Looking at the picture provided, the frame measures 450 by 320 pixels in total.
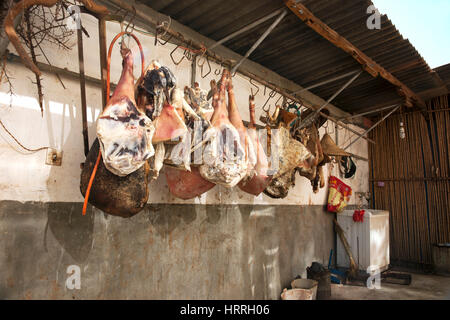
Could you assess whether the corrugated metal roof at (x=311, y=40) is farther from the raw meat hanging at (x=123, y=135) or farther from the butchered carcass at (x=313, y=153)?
the raw meat hanging at (x=123, y=135)

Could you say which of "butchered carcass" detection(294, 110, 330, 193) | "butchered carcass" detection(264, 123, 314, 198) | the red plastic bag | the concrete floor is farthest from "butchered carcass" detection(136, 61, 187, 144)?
the red plastic bag

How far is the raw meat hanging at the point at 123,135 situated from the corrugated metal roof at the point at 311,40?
1529 mm

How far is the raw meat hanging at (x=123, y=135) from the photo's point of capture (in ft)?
5.03

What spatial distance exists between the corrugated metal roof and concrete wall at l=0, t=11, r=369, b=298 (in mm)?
402

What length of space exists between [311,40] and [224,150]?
78.4 inches

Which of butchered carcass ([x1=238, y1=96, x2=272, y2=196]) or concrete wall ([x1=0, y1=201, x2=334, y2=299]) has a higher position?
butchered carcass ([x1=238, y1=96, x2=272, y2=196])

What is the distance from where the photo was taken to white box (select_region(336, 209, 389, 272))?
16.3 ft

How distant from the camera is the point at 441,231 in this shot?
6113mm

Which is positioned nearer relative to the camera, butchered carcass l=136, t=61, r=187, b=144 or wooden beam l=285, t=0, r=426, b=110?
butchered carcass l=136, t=61, r=187, b=144

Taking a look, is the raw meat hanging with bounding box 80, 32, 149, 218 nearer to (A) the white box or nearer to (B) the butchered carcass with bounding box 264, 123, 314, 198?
(B) the butchered carcass with bounding box 264, 123, 314, 198

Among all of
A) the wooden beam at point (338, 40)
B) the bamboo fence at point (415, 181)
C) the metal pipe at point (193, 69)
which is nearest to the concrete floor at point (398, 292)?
the bamboo fence at point (415, 181)

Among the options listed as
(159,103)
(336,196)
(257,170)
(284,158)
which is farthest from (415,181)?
(159,103)

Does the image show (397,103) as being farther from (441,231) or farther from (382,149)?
(441,231)

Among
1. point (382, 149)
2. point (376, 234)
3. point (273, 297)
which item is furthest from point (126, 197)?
point (382, 149)
